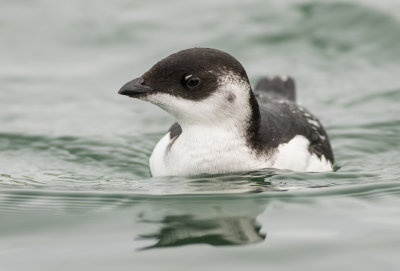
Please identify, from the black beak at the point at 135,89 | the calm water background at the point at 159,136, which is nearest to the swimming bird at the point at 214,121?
the black beak at the point at 135,89

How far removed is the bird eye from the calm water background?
877mm

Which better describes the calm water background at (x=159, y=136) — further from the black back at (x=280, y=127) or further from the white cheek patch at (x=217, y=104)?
the white cheek patch at (x=217, y=104)

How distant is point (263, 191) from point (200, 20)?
7.58 m

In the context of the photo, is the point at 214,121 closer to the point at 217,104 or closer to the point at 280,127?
the point at 217,104

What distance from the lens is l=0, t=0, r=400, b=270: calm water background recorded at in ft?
18.2

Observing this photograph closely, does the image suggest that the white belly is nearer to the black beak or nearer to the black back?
the black back

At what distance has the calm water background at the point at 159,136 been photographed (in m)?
5.54

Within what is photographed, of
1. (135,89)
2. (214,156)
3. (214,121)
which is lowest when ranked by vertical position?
(214,156)

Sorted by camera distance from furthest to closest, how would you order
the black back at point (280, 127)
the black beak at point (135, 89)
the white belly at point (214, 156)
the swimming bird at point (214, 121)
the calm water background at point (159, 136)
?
1. the black back at point (280, 127)
2. the white belly at point (214, 156)
3. the swimming bird at point (214, 121)
4. the black beak at point (135, 89)
5. the calm water background at point (159, 136)

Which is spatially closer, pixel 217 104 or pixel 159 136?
pixel 217 104

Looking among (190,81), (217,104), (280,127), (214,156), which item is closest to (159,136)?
(280,127)

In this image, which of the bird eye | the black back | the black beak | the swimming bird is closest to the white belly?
the swimming bird

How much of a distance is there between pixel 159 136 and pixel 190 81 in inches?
128

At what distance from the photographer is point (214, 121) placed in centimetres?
700
